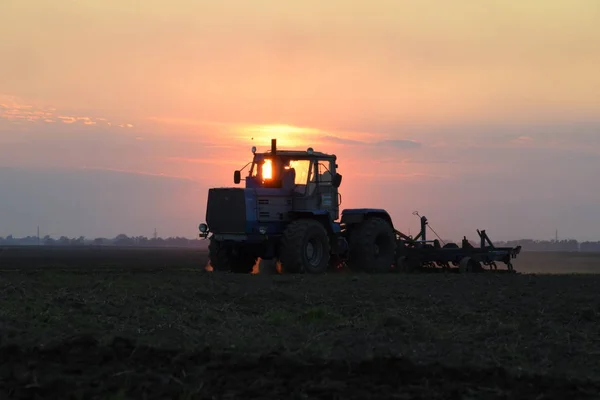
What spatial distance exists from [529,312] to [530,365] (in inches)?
220

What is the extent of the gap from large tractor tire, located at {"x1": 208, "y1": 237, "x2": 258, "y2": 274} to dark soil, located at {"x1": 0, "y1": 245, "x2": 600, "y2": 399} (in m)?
6.73

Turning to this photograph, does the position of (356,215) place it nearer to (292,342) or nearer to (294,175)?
(294,175)

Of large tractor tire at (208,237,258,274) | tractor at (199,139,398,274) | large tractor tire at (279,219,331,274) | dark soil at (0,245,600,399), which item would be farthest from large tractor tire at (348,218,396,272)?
dark soil at (0,245,600,399)

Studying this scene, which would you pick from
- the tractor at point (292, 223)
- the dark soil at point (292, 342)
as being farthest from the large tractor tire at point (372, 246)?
the dark soil at point (292, 342)

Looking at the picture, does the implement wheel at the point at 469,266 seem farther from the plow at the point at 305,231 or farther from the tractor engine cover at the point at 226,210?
the tractor engine cover at the point at 226,210

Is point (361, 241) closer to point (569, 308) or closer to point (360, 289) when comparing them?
point (360, 289)

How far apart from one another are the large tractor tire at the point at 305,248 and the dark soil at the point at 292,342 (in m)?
4.85

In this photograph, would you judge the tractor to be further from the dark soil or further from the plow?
the dark soil

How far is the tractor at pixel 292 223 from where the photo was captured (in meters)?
24.6

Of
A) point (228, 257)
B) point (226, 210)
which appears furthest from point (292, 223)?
point (228, 257)

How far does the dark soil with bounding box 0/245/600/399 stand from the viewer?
9070mm

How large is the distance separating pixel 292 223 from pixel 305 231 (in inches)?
23.3

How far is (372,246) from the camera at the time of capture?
26.5 metres

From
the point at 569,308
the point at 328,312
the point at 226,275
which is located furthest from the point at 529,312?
the point at 226,275
